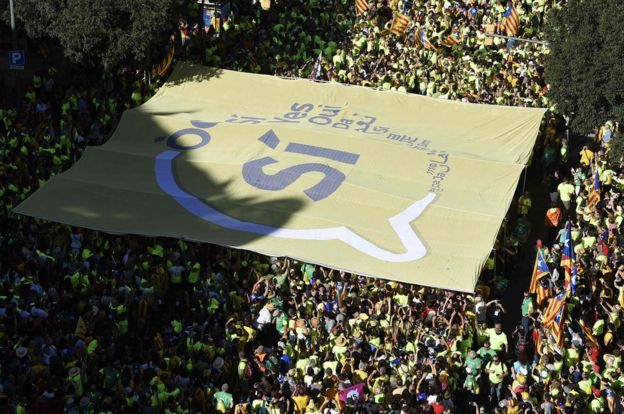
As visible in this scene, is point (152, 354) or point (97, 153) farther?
point (97, 153)

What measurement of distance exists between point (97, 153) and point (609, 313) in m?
13.1

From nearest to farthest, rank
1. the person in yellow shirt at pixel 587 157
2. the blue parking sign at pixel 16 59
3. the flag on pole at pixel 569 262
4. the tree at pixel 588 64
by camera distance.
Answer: the flag on pole at pixel 569 262 → the tree at pixel 588 64 → the person in yellow shirt at pixel 587 157 → the blue parking sign at pixel 16 59

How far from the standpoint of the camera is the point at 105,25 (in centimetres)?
3331

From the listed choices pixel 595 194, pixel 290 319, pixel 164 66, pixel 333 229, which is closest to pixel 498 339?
pixel 290 319

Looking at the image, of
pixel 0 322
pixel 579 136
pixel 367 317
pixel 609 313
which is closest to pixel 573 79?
pixel 579 136

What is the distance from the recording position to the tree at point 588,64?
28.8 meters

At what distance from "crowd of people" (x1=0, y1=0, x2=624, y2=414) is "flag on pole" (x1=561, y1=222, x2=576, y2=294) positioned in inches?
3.1

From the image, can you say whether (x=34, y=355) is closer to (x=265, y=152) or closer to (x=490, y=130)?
(x=265, y=152)

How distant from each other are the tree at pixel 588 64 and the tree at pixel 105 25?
37.7 ft

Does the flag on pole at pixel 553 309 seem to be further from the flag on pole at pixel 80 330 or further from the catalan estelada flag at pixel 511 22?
the catalan estelada flag at pixel 511 22

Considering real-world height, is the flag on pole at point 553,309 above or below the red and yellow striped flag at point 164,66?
below

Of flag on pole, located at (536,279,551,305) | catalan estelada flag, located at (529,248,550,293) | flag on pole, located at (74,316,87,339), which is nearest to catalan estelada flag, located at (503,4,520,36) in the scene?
catalan estelada flag, located at (529,248,550,293)

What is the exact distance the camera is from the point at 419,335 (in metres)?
21.9

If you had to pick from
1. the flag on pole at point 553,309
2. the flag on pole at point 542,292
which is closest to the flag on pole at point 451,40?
the flag on pole at point 542,292
